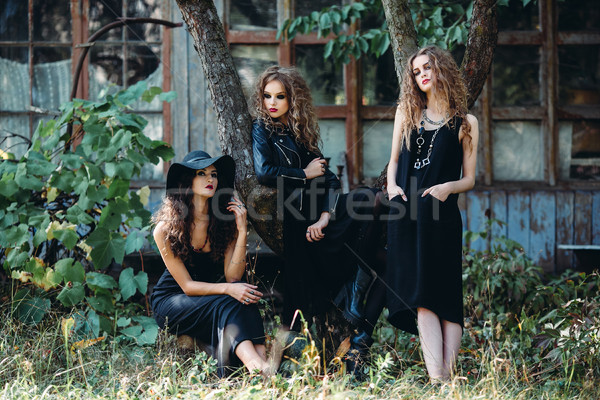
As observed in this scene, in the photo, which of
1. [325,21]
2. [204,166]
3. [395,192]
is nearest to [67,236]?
[204,166]

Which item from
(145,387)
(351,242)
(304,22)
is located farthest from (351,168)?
(145,387)

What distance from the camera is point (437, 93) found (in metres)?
3.45

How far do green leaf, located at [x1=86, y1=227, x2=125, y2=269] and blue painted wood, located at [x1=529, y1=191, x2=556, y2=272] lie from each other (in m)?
3.44

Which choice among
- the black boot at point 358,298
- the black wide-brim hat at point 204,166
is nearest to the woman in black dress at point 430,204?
the black boot at point 358,298

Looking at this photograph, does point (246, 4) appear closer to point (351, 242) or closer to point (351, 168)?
point (351, 168)

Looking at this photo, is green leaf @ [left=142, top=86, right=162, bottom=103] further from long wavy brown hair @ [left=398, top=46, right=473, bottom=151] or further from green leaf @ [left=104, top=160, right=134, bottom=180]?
long wavy brown hair @ [left=398, top=46, right=473, bottom=151]

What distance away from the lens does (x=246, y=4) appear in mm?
5621

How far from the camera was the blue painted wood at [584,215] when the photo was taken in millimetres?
5516

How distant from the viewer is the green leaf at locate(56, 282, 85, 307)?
383cm

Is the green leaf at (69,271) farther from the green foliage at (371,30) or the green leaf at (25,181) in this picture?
the green foliage at (371,30)

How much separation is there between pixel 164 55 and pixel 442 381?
12.2 ft

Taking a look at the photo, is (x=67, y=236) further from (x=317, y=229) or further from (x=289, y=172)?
(x=317, y=229)

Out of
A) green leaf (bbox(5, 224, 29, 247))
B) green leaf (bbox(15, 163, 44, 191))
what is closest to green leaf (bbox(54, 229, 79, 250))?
green leaf (bbox(5, 224, 29, 247))

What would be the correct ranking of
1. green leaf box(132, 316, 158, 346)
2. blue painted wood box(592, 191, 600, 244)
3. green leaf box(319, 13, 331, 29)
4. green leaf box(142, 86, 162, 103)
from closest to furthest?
green leaf box(132, 316, 158, 346), green leaf box(142, 86, 162, 103), green leaf box(319, 13, 331, 29), blue painted wood box(592, 191, 600, 244)
